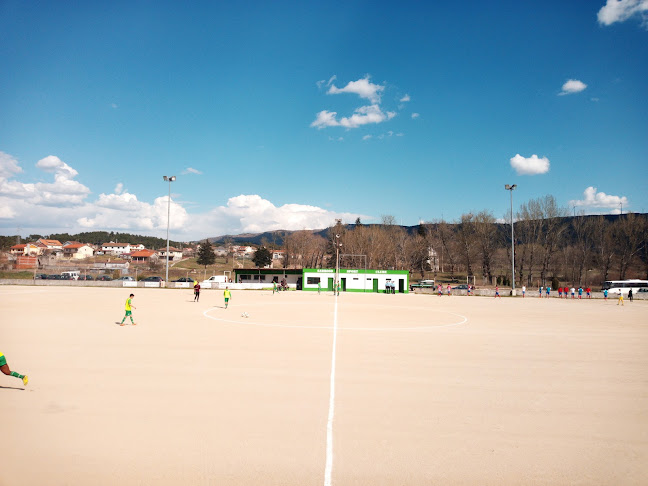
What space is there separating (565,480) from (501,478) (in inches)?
35.9

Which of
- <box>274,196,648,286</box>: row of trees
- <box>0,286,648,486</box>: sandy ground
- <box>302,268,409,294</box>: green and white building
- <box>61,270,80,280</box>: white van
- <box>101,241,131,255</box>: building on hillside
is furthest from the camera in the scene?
<box>101,241,131,255</box>: building on hillside

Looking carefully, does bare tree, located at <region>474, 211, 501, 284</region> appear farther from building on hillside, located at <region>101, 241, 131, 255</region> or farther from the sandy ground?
building on hillside, located at <region>101, 241, 131, 255</region>

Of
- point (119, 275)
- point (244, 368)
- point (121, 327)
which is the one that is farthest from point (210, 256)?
point (244, 368)

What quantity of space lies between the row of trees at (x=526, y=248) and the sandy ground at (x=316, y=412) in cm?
5486

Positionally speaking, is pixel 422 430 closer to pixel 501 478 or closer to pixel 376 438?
pixel 376 438

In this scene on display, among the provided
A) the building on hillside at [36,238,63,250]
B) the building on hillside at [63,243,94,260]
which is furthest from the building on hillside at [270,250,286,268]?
the building on hillside at [36,238,63,250]

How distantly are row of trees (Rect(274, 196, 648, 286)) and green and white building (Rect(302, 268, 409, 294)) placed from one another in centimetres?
896

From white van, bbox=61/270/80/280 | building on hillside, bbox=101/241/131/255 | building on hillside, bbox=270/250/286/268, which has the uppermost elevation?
building on hillside, bbox=101/241/131/255

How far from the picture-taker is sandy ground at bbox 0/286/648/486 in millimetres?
5359

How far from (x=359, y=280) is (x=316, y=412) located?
169 feet

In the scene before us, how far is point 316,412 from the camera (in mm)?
7344

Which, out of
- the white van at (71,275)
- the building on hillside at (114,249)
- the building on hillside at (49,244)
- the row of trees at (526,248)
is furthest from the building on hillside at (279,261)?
the building on hillside at (49,244)

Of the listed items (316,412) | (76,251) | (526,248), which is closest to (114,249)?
(76,251)

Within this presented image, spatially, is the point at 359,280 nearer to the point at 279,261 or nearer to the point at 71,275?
the point at 71,275
